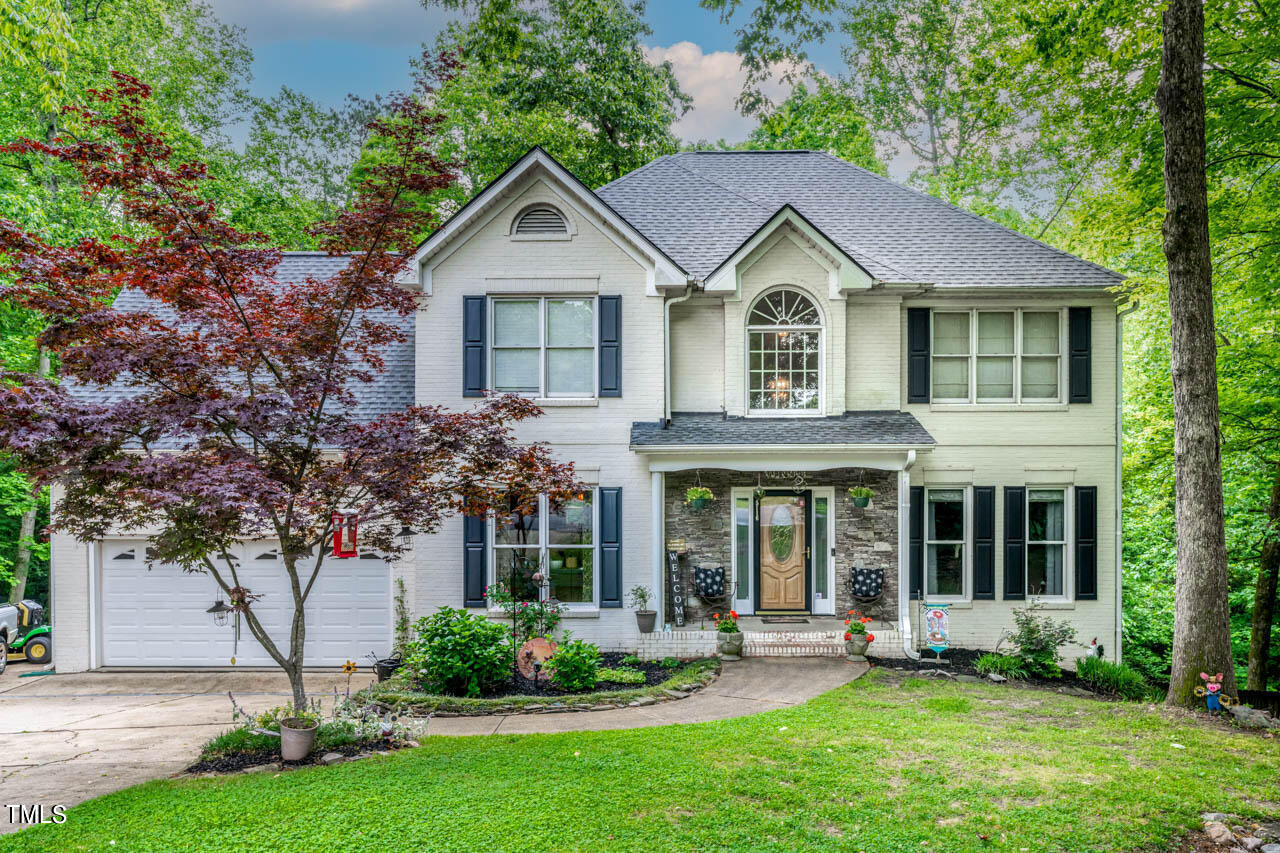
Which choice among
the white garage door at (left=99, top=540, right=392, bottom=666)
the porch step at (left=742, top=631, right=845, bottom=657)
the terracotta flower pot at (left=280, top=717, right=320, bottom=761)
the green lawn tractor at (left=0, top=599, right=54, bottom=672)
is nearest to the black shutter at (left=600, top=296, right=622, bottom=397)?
the porch step at (left=742, top=631, right=845, bottom=657)

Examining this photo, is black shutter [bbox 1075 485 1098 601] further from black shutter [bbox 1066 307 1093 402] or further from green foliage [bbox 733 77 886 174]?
green foliage [bbox 733 77 886 174]

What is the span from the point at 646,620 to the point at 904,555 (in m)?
4.18

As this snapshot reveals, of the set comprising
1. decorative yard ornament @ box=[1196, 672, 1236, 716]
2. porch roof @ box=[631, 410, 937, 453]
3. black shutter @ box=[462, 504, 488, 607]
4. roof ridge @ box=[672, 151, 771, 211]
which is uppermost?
roof ridge @ box=[672, 151, 771, 211]

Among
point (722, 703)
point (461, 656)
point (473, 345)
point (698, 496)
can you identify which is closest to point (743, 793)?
point (722, 703)

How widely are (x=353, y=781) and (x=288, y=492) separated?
8.77ft

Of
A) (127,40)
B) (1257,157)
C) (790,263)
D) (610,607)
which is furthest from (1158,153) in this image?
(127,40)

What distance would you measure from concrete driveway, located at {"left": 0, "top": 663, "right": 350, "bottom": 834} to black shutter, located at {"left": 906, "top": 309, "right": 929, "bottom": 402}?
10.1m

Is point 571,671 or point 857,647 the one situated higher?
point 571,671

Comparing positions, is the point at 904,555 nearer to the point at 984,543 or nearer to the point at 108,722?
the point at 984,543

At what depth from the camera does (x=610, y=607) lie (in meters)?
11.6

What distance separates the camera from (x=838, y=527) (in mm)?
12445

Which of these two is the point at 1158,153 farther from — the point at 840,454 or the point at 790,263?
the point at 840,454

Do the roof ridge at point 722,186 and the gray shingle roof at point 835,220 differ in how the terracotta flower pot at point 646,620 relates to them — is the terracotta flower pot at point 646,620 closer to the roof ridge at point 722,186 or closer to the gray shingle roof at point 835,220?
the gray shingle roof at point 835,220

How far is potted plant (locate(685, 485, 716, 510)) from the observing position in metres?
11.8
